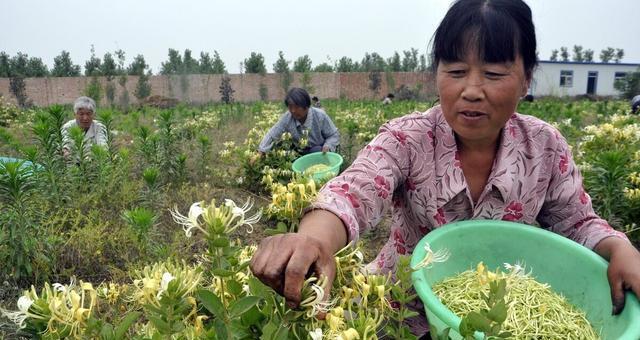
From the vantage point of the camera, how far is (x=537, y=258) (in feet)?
4.22

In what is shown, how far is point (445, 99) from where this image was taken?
121 centimetres

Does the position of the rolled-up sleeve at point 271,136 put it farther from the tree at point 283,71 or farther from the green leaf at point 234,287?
the tree at point 283,71

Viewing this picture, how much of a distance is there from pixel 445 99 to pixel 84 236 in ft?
8.58

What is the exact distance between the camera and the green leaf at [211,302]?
570 mm

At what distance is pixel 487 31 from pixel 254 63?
32650mm

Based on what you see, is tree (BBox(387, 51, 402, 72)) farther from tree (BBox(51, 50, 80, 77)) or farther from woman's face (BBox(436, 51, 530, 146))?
woman's face (BBox(436, 51, 530, 146))

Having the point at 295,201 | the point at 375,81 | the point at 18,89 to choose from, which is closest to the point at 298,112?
the point at 295,201

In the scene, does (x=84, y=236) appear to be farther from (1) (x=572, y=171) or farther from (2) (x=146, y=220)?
(1) (x=572, y=171)

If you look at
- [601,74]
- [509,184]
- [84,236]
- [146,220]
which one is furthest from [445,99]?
[601,74]

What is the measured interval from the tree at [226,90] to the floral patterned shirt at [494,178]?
26.4m

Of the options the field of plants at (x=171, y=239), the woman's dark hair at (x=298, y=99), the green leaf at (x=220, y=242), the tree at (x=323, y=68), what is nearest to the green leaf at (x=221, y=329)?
the field of plants at (x=171, y=239)

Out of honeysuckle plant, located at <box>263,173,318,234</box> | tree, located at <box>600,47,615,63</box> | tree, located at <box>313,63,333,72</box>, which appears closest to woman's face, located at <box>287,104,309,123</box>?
honeysuckle plant, located at <box>263,173,318,234</box>

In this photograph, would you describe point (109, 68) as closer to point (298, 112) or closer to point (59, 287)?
point (298, 112)

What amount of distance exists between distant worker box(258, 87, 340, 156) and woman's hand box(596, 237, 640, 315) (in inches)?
156
